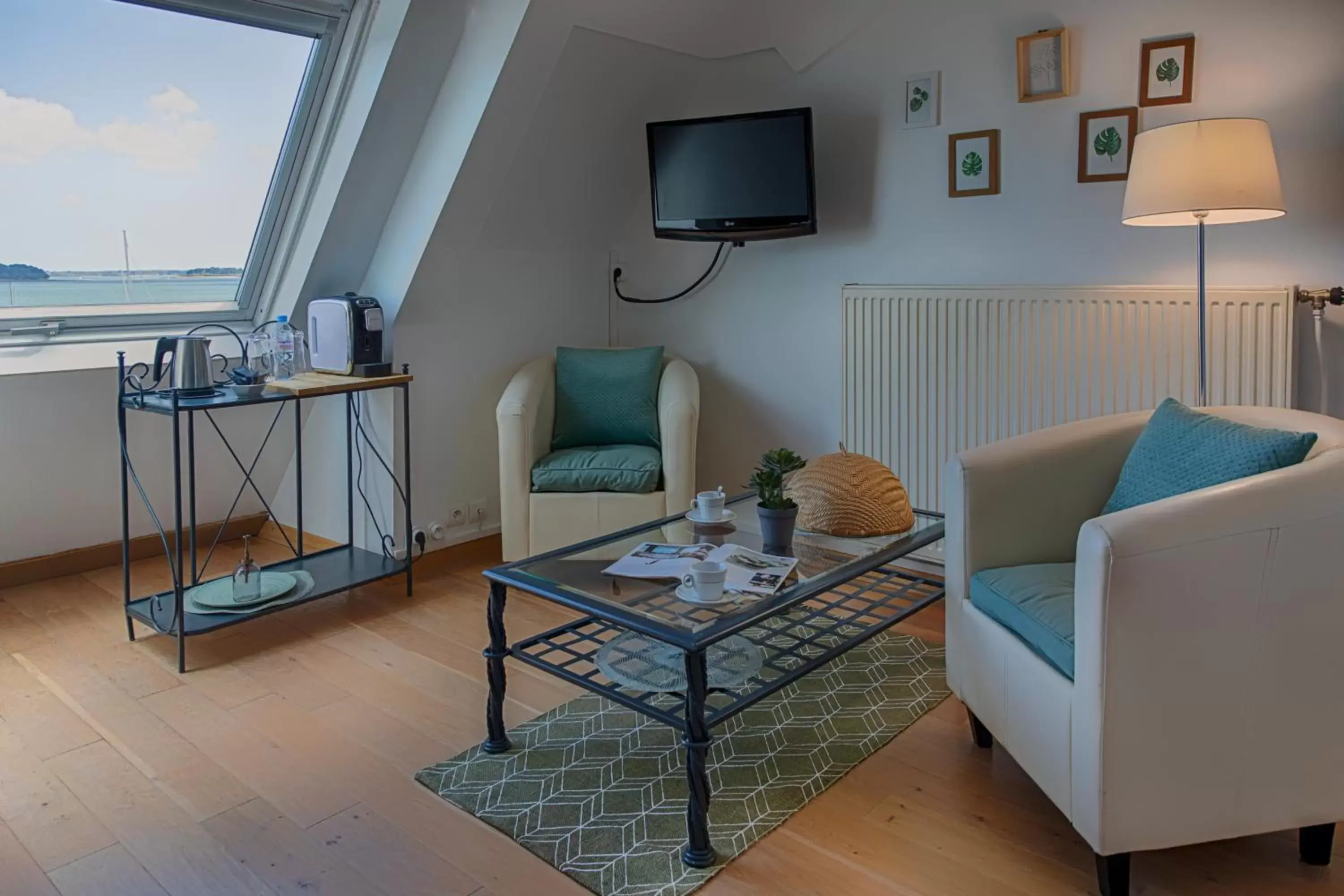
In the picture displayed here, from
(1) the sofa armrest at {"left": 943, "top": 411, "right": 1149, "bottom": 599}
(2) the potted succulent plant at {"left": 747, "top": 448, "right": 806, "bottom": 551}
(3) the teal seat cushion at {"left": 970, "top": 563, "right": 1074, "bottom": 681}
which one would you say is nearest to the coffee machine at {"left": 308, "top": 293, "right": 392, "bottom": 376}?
(2) the potted succulent plant at {"left": 747, "top": 448, "right": 806, "bottom": 551}

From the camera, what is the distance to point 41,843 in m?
2.06

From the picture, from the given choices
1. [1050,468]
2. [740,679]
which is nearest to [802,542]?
[740,679]

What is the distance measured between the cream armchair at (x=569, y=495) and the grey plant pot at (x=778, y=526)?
43.9 inches

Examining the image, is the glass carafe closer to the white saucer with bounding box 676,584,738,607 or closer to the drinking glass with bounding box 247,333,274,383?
the drinking glass with bounding box 247,333,274,383

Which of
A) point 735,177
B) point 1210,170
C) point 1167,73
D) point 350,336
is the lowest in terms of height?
point 350,336

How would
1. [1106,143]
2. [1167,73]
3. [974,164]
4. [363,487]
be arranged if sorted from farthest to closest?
→ [363,487] < [974,164] < [1106,143] < [1167,73]

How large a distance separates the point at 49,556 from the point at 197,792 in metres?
2.01

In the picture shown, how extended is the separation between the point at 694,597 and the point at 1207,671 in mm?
952

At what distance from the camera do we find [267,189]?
3.67 m

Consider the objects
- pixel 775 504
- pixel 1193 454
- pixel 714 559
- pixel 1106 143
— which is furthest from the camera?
pixel 1106 143

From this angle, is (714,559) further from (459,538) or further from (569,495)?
(459,538)

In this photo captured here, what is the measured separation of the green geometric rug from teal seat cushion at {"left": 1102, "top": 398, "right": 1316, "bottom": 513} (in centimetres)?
82

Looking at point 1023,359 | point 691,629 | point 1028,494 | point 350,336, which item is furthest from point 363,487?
point 1028,494

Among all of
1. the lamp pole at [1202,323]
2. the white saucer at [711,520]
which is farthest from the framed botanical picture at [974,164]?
the white saucer at [711,520]
